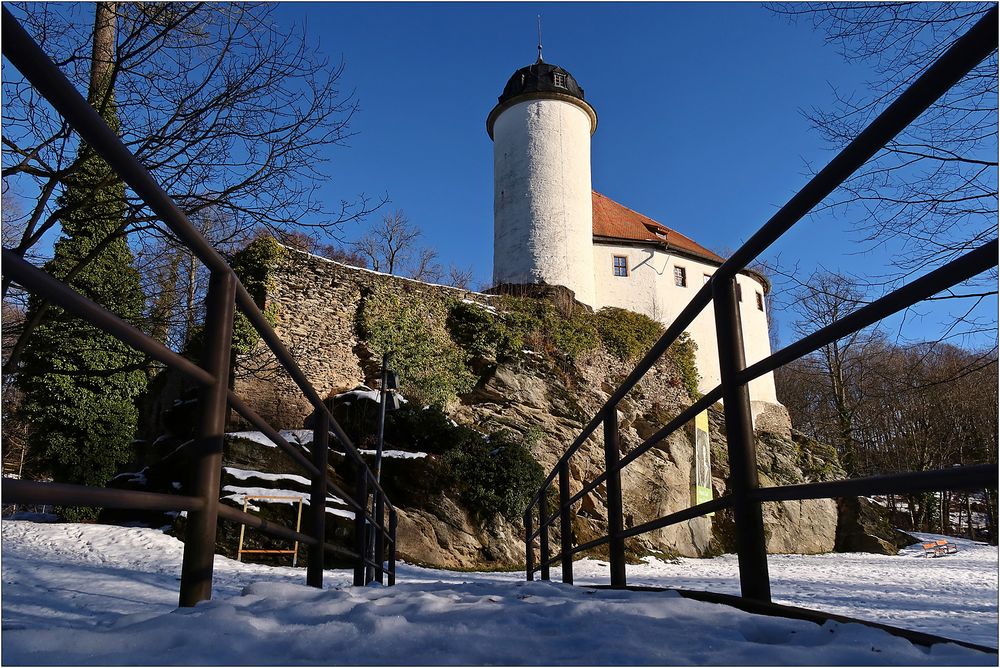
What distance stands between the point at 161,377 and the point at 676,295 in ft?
51.6

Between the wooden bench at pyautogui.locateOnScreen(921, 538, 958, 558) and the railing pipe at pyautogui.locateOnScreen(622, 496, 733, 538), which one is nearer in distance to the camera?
the railing pipe at pyautogui.locateOnScreen(622, 496, 733, 538)

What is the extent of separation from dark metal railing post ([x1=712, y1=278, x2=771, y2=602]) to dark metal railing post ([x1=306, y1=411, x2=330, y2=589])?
4.93 feet

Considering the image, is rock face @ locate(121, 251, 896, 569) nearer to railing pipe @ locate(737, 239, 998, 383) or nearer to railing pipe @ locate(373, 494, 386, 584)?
railing pipe @ locate(373, 494, 386, 584)

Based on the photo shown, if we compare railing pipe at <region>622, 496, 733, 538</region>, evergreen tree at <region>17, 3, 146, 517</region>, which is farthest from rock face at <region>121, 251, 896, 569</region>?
railing pipe at <region>622, 496, 733, 538</region>

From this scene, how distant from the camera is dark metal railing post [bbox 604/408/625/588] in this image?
323cm

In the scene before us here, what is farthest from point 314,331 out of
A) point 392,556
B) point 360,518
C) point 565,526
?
point 360,518

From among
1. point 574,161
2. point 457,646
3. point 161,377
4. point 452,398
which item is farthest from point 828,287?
point 574,161

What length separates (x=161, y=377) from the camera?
17.0m

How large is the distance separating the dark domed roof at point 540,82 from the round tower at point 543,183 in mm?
32

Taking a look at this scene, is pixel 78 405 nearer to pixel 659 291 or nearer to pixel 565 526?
pixel 565 526

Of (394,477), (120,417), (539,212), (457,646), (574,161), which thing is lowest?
(457,646)

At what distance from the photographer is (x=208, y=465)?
1698mm

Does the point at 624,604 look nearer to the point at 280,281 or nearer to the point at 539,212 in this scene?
the point at 280,281

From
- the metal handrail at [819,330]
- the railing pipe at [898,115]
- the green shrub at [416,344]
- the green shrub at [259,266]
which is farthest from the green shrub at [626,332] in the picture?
the railing pipe at [898,115]
